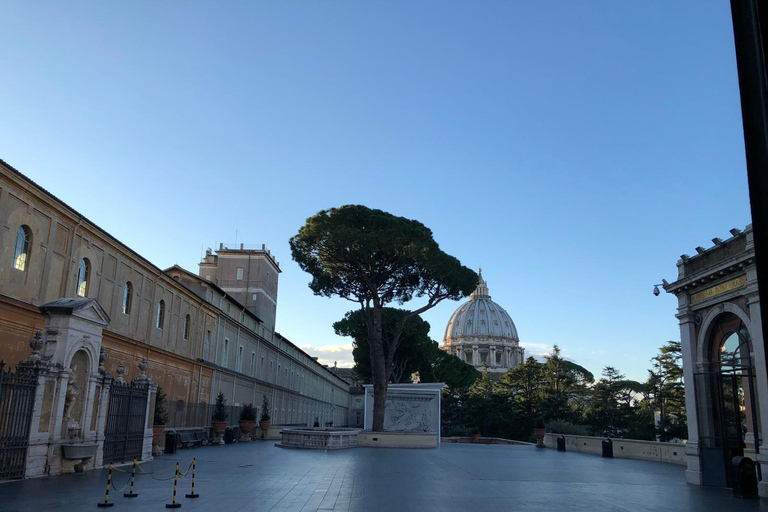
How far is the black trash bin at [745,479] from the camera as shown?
14.1 m

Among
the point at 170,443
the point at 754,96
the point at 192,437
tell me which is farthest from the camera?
the point at 192,437

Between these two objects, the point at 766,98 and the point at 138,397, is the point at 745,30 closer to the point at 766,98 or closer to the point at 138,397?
the point at 766,98

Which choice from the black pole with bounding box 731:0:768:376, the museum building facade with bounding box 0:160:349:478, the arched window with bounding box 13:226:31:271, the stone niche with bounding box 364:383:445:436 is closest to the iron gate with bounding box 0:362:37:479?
the museum building facade with bounding box 0:160:349:478

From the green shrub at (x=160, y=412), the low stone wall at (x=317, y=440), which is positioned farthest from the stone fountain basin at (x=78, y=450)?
the low stone wall at (x=317, y=440)

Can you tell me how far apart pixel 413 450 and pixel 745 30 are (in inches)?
1213

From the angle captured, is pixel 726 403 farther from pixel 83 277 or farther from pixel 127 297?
pixel 127 297

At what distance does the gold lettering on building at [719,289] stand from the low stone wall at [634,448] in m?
9.02

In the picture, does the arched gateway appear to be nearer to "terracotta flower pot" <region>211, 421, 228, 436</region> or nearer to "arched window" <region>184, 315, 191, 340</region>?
"arched window" <region>184, 315, 191, 340</region>

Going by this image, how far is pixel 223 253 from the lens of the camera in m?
55.2

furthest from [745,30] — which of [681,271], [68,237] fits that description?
[68,237]

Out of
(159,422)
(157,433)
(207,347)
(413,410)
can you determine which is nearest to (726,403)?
(157,433)

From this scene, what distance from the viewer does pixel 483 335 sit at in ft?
550

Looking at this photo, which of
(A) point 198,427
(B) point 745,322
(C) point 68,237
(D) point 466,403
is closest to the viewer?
(B) point 745,322

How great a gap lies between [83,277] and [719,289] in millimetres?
21341
